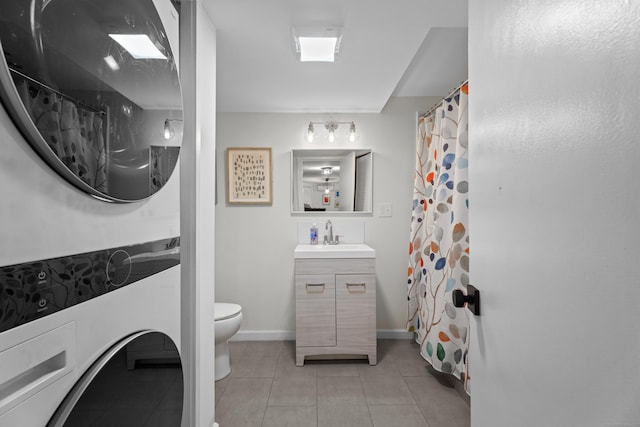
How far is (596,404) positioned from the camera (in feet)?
1.56

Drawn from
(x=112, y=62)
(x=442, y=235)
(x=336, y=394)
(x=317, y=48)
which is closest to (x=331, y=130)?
(x=317, y=48)

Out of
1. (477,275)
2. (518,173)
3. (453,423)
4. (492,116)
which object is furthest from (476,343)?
(453,423)

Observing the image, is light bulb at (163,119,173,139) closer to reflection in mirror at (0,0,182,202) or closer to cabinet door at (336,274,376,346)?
reflection in mirror at (0,0,182,202)

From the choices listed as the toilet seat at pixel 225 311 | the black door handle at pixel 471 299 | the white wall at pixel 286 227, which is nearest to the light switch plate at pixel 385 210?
the white wall at pixel 286 227

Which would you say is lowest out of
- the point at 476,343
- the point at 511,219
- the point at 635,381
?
the point at 476,343

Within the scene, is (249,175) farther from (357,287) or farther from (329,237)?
(357,287)

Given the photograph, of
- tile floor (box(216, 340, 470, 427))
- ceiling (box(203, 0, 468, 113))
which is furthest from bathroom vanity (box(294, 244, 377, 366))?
ceiling (box(203, 0, 468, 113))

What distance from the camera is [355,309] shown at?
2.54 metres

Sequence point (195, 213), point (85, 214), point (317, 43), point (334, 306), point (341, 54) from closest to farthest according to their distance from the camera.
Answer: point (85, 214)
point (195, 213)
point (317, 43)
point (341, 54)
point (334, 306)

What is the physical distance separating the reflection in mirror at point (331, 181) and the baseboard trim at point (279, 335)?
1.23 m

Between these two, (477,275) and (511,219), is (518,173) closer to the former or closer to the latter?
(511,219)

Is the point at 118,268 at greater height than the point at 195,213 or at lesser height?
lesser

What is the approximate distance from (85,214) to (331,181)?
8.38 feet

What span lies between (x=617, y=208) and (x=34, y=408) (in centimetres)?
104
